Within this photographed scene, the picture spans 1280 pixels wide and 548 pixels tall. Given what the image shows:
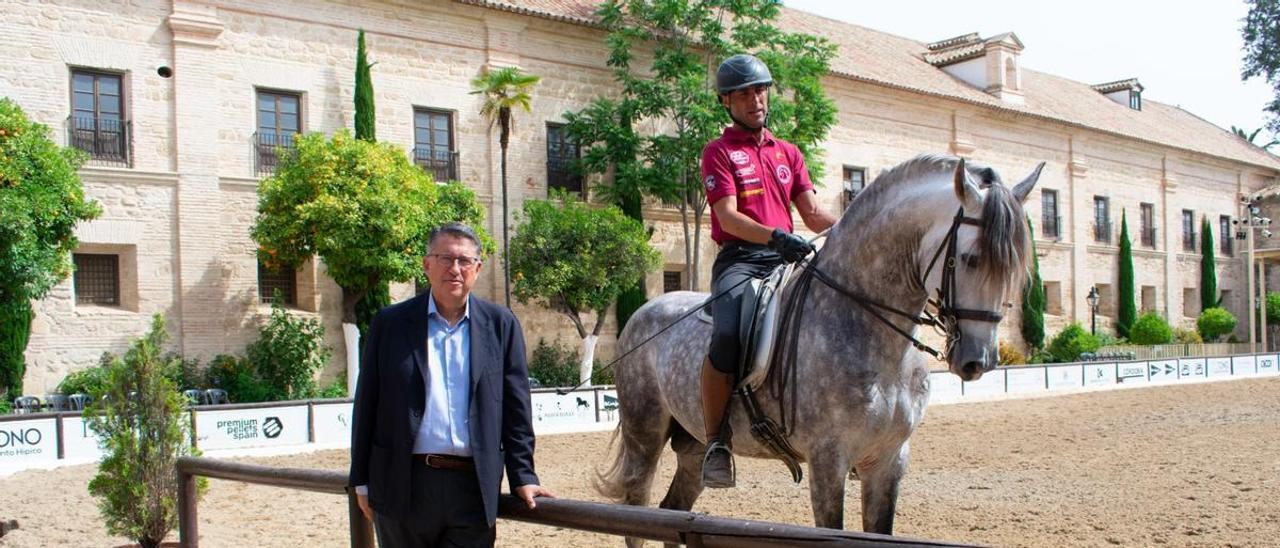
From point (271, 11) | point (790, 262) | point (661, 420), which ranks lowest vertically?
point (661, 420)

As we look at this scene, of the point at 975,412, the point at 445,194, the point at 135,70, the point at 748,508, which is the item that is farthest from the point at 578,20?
the point at 748,508

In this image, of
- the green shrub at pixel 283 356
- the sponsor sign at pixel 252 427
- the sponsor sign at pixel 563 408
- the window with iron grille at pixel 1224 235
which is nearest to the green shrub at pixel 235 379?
the green shrub at pixel 283 356

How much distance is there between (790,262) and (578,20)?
2073 cm

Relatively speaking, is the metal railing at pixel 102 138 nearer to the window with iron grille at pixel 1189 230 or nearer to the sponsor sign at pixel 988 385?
the sponsor sign at pixel 988 385

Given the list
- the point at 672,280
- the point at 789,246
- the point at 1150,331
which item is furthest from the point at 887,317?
the point at 1150,331

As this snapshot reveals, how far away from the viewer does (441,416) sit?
3.50m

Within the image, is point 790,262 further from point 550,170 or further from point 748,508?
point 550,170

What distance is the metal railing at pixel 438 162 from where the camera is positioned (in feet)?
74.1

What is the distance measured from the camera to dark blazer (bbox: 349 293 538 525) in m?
3.45

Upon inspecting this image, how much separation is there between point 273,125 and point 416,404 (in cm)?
1872

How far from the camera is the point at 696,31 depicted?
2666 cm

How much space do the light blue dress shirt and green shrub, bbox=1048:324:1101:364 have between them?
3256cm

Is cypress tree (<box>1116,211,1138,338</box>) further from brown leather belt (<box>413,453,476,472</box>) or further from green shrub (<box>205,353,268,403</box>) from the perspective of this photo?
brown leather belt (<box>413,453,476,472</box>)

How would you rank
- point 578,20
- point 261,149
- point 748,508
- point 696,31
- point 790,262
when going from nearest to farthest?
point 790,262
point 748,508
point 261,149
point 578,20
point 696,31
